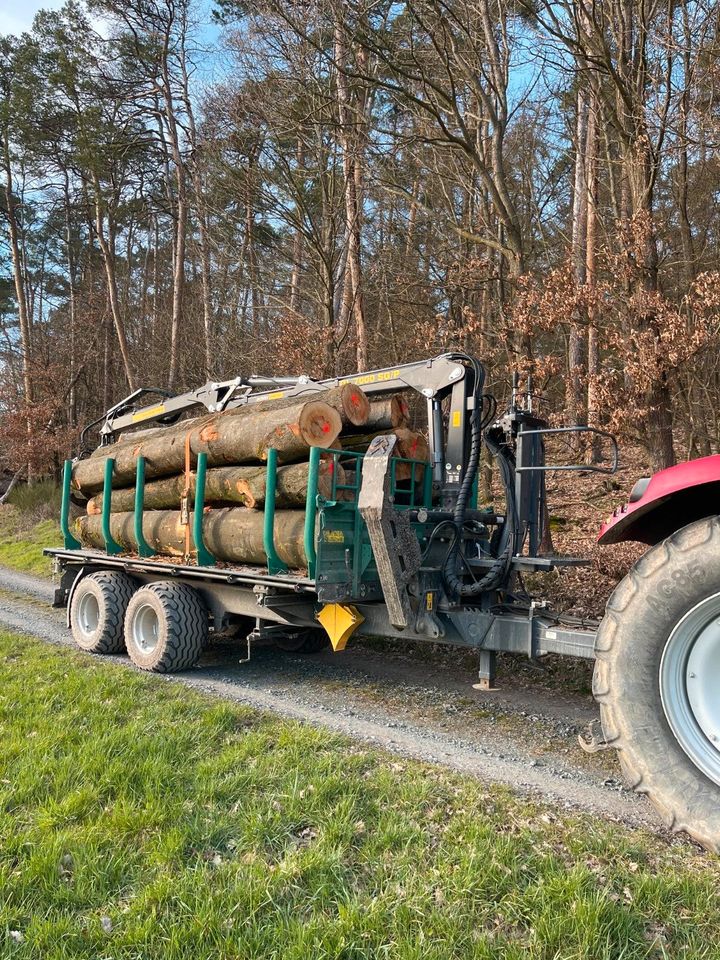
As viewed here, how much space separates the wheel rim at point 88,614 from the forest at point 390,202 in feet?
19.0

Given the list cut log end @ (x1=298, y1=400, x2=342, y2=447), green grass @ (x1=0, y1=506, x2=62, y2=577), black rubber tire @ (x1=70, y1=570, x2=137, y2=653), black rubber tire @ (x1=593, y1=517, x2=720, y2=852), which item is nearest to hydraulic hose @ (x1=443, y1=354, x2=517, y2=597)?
cut log end @ (x1=298, y1=400, x2=342, y2=447)

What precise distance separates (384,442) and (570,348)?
9.51 meters

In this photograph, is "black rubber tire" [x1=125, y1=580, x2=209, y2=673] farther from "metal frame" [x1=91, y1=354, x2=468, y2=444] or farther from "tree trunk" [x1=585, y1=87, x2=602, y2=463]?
"tree trunk" [x1=585, y1=87, x2=602, y2=463]

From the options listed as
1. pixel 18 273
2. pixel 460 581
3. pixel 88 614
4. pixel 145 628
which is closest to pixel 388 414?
pixel 460 581

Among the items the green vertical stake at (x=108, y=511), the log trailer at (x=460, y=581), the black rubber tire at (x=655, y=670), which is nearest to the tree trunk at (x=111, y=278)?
the log trailer at (x=460, y=581)

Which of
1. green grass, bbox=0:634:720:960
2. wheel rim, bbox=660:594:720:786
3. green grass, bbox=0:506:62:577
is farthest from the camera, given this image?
green grass, bbox=0:506:62:577

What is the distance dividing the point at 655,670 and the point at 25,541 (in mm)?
18153

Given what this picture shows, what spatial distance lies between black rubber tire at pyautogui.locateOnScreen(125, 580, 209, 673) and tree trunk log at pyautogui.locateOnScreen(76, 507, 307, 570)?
17.6 inches

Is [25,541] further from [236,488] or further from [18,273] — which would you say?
[236,488]

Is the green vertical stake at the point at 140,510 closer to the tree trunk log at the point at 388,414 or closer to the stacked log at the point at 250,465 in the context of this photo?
the stacked log at the point at 250,465

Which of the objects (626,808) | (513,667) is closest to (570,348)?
(513,667)

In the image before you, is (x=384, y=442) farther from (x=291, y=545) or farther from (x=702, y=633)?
(x=702, y=633)

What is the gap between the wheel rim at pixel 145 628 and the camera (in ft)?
23.9

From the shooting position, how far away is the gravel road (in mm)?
4242
